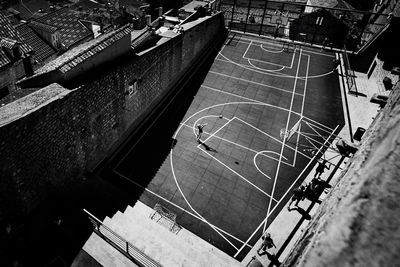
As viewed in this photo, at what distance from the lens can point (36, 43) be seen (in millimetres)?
29062

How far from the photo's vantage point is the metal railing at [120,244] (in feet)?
41.8

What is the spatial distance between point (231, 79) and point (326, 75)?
10504 millimetres

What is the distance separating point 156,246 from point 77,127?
7.63 m

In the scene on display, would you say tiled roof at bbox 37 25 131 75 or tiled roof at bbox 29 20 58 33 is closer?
tiled roof at bbox 37 25 131 75

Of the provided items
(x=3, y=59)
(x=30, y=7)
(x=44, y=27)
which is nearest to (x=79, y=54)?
(x=3, y=59)

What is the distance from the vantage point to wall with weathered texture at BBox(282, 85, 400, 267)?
133cm

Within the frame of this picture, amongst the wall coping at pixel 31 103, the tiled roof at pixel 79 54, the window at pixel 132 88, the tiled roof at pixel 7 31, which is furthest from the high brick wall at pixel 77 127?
the tiled roof at pixel 7 31

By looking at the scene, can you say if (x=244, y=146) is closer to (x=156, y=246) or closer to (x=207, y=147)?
(x=207, y=147)

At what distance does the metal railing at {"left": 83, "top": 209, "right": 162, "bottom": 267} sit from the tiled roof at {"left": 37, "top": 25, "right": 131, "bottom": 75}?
7.39 metres

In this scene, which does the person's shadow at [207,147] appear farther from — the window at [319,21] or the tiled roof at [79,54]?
the window at [319,21]

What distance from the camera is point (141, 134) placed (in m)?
21.8

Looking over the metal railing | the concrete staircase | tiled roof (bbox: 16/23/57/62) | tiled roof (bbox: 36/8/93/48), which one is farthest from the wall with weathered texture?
tiled roof (bbox: 36/8/93/48)

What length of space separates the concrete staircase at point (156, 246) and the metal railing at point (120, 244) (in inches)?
8.5

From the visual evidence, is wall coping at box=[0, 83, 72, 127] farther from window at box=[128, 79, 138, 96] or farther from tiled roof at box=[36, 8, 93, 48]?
tiled roof at box=[36, 8, 93, 48]
